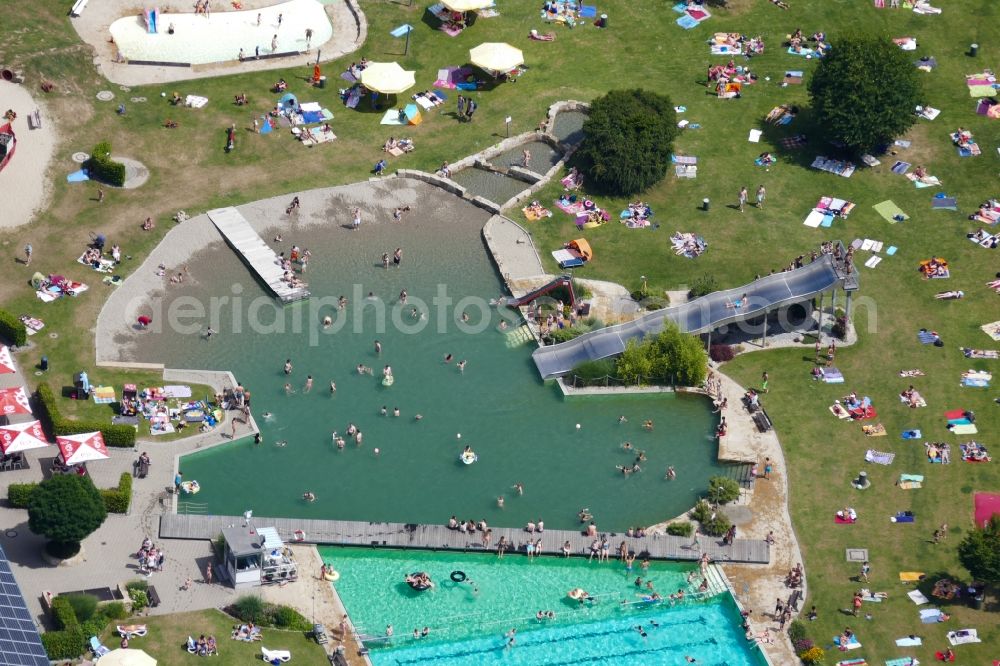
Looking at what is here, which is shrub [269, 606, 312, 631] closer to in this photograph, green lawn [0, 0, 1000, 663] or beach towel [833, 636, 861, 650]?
green lawn [0, 0, 1000, 663]

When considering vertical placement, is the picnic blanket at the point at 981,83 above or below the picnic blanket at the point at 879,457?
above

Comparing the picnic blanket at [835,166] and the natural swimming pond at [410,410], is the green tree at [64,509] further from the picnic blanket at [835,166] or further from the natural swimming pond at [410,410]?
the picnic blanket at [835,166]

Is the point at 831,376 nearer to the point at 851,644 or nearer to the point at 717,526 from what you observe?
the point at 717,526

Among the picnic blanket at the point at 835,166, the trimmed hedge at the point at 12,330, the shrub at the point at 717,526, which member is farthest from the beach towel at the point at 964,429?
the trimmed hedge at the point at 12,330

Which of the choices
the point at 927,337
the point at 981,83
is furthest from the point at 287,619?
the point at 981,83

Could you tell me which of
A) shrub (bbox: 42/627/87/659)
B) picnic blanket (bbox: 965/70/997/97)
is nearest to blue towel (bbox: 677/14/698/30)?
picnic blanket (bbox: 965/70/997/97)

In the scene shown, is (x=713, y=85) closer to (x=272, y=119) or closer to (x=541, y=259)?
(x=541, y=259)

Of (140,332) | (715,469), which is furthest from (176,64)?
(715,469)
